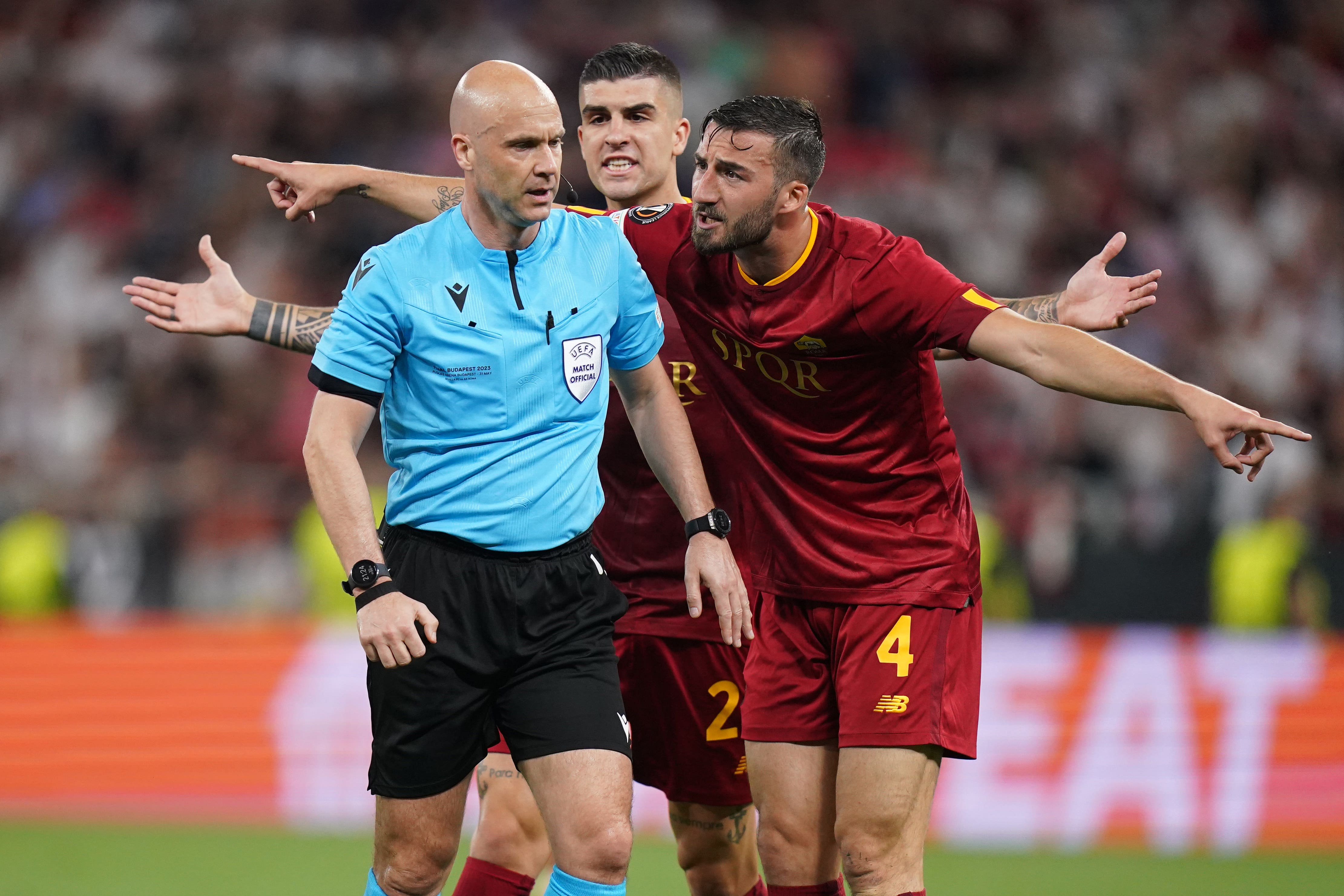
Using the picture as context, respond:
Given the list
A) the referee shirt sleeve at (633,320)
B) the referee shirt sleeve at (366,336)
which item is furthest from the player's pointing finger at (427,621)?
the referee shirt sleeve at (633,320)

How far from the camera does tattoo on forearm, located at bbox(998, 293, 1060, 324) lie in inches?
208

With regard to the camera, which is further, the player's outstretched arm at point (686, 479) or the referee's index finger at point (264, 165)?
the referee's index finger at point (264, 165)

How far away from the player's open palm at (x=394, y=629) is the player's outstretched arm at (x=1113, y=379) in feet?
5.69

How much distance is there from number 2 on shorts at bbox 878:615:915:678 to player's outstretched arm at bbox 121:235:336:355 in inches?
81.2

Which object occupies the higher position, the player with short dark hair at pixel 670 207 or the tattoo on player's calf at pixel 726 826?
the player with short dark hair at pixel 670 207

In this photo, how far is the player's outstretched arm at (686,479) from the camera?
5012 mm

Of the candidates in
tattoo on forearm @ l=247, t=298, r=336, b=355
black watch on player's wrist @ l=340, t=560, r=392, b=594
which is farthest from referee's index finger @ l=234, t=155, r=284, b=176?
black watch on player's wrist @ l=340, t=560, r=392, b=594

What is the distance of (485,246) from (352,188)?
54.4 inches

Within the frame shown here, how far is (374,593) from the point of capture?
14.7 ft

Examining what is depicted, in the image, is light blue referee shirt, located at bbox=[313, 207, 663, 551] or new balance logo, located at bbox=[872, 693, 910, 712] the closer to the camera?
light blue referee shirt, located at bbox=[313, 207, 663, 551]

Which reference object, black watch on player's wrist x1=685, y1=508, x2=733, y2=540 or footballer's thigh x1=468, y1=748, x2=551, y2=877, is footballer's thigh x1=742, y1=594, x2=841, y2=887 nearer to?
black watch on player's wrist x1=685, y1=508, x2=733, y2=540

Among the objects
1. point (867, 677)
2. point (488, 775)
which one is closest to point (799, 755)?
point (867, 677)

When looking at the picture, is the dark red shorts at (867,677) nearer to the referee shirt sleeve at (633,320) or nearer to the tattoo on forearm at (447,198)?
the referee shirt sleeve at (633,320)

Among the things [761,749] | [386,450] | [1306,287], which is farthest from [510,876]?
[1306,287]
